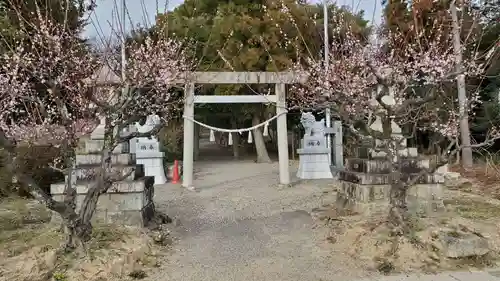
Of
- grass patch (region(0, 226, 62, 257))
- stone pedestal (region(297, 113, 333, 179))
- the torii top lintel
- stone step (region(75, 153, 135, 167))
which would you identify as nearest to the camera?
grass patch (region(0, 226, 62, 257))

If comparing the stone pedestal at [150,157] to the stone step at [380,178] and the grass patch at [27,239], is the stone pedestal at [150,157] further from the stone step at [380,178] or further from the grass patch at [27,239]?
the stone step at [380,178]

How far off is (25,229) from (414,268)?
4.85 m

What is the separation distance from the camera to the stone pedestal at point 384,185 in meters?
6.76

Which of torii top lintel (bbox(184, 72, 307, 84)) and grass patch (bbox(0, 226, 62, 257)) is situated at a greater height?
torii top lintel (bbox(184, 72, 307, 84))

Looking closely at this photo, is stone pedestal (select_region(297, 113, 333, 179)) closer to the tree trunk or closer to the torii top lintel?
the torii top lintel

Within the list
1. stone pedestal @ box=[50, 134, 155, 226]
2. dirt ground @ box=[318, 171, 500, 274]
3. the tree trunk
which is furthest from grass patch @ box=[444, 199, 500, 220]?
the tree trunk

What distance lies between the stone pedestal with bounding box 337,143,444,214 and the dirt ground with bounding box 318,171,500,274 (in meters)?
0.24

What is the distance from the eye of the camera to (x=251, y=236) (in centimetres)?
639

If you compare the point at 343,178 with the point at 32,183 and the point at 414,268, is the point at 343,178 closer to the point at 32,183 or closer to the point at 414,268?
the point at 414,268

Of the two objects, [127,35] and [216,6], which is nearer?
[127,35]

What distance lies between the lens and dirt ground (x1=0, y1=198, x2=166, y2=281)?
454 cm

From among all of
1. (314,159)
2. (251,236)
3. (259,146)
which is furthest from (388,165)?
(259,146)

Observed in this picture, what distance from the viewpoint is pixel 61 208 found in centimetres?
478

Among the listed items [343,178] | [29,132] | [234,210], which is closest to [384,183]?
[343,178]
